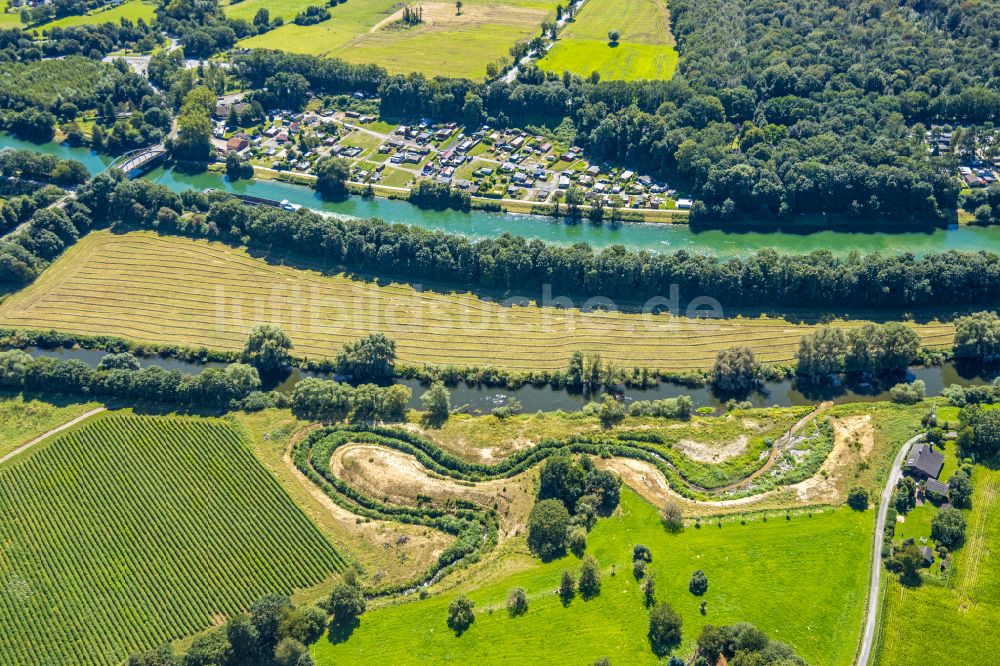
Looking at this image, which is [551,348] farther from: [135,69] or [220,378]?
[135,69]

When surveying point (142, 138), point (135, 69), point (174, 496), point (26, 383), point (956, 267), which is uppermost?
point (135, 69)

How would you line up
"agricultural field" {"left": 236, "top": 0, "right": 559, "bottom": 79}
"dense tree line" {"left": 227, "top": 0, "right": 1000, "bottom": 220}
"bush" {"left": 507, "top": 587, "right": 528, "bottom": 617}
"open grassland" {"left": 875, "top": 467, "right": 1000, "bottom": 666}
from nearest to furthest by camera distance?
"open grassland" {"left": 875, "top": 467, "right": 1000, "bottom": 666}
"bush" {"left": 507, "top": 587, "right": 528, "bottom": 617}
"dense tree line" {"left": 227, "top": 0, "right": 1000, "bottom": 220}
"agricultural field" {"left": 236, "top": 0, "right": 559, "bottom": 79}

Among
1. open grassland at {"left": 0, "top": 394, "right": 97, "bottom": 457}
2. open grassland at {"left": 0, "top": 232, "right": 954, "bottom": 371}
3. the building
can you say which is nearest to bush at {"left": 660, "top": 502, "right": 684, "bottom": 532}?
open grassland at {"left": 0, "top": 232, "right": 954, "bottom": 371}

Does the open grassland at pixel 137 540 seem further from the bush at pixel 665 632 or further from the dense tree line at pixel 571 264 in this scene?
the dense tree line at pixel 571 264

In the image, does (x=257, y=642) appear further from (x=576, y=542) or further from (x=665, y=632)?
(x=665, y=632)

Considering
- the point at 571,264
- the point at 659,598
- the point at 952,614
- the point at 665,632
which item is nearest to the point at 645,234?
the point at 571,264

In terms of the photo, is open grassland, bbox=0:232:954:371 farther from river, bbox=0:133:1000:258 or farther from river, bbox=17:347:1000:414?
river, bbox=0:133:1000:258

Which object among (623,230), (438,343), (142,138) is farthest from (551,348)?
(142,138)
